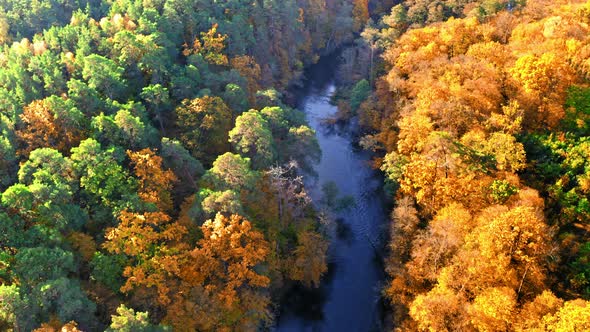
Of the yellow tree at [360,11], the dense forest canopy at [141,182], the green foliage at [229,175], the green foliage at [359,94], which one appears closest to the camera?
the dense forest canopy at [141,182]

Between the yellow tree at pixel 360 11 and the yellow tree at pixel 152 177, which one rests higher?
the yellow tree at pixel 152 177

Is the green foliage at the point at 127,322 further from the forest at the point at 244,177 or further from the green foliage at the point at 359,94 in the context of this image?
the green foliage at the point at 359,94

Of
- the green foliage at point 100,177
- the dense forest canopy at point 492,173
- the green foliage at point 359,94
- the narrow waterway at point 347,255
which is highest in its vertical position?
the green foliage at point 100,177

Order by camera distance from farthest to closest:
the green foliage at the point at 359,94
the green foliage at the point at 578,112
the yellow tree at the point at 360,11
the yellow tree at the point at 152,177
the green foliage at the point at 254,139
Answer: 1. the yellow tree at the point at 360,11
2. the green foliage at the point at 359,94
3. the green foliage at the point at 254,139
4. the green foliage at the point at 578,112
5. the yellow tree at the point at 152,177

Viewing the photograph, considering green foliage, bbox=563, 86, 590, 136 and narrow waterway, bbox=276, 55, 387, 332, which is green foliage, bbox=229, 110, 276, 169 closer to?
narrow waterway, bbox=276, 55, 387, 332

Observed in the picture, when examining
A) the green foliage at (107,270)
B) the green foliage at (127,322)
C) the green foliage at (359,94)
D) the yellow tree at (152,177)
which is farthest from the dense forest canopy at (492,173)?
the green foliage at (107,270)

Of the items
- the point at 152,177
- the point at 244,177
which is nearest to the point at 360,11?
the point at 244,177
